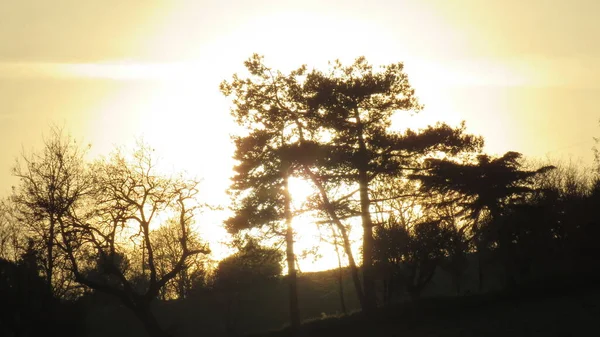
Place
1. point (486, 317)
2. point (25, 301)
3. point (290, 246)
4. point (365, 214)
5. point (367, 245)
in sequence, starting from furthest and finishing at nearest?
point (25, 301) → point (290, 246) → point (367, 245) → point (365, 214) → point (486, 317)

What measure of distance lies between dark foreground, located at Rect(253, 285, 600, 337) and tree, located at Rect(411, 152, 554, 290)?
18.9 ft

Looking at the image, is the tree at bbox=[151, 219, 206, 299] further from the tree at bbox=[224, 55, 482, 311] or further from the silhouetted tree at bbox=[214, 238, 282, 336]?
the tree at bbox=[224, 55, 482, 311]

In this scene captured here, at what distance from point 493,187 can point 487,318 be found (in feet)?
45.7

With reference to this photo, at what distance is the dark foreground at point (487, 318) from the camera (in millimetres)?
24044

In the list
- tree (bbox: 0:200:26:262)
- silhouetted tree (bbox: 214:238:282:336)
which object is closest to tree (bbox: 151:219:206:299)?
silhouetted tree (bbox: 214:238:282:336)

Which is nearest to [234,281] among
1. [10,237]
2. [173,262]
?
[173,262]

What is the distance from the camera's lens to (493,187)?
130 ft

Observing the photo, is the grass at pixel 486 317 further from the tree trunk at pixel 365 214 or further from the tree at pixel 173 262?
the tree at pixel 173 262

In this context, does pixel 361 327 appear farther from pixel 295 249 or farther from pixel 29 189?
pixel 29 189

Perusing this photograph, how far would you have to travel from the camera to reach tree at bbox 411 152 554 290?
1431 inches

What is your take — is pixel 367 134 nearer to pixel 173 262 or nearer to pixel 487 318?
pixel 487 318

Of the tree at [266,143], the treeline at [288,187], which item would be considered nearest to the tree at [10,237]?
the treeline at [288,187]

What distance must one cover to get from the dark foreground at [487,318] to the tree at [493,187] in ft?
18.9

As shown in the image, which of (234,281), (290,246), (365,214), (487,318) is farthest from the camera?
(234,281)
